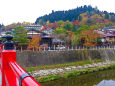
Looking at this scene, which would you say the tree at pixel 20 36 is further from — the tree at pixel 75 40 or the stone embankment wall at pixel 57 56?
the tree at pixel 75 40

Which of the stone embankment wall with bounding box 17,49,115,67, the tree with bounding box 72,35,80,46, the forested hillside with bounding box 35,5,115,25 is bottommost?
the stone embankment wall with bounding box 17,49,115,67

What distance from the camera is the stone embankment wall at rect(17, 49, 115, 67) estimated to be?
12.3m

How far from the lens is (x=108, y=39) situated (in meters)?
26.4

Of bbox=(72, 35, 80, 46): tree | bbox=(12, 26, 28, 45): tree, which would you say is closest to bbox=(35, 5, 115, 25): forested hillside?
bbox=(72, 35, 80, 46): tree

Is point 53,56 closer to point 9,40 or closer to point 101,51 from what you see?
point 101,51

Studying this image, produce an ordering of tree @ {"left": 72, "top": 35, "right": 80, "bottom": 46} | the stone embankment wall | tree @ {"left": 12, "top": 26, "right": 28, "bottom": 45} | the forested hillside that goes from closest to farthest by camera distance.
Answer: the stone embankment wall, tree @ {"left": 12, "top": 26, "right": 28, "bottom": 45}, tree @ {"left": 72, "top": 35, "right": 80, "bottom": 46}, the forested hillside

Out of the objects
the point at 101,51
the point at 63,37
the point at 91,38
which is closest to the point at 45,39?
the point at 63,37

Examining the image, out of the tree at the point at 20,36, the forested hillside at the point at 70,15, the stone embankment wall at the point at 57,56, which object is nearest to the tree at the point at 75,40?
the stone embankment wall at the point at 57,56

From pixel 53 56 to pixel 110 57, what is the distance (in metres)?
10.7

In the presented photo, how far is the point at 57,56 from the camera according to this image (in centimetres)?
1509

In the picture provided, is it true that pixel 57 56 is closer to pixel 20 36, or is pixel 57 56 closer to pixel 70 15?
pixel 20 36

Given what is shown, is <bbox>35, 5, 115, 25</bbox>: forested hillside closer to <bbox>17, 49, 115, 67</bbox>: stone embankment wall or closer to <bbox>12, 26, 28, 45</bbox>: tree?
<bbox>17, 49, 115, 67</bbox>: stone embankment wall

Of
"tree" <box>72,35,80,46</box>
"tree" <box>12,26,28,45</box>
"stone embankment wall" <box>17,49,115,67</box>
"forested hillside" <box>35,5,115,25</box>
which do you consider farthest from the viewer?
"forested hillside" <box>35,5,115,25</box>

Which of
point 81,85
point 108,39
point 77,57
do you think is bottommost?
point 81,85
